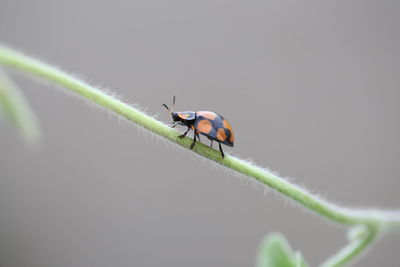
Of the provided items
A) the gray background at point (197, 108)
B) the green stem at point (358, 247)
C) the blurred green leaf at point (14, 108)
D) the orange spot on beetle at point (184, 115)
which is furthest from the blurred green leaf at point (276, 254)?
the gray background at point (197, 108)

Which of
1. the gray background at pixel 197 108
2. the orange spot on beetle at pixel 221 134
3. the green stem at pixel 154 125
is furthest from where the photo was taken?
the gray background at pixel 197 108

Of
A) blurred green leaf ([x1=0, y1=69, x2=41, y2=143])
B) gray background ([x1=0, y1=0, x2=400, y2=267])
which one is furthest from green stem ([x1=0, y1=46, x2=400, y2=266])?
gray background ([x1=0, y1=0, x2=400, y2=267])

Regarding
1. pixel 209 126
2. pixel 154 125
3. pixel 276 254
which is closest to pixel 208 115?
pixel 209 126

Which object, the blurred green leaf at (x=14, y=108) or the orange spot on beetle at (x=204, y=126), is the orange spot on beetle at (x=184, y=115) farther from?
the blurred green leaf at (x=14, y=108)

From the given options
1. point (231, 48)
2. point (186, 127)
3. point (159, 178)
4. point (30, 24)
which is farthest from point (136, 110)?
point (30, 24)

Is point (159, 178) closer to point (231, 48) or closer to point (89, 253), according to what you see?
point (89, 253)
